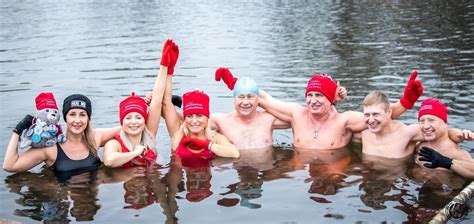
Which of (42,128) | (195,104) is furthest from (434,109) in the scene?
(42,128)

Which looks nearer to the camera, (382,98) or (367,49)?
(382,98)

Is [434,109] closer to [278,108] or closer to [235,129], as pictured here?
[278,108]

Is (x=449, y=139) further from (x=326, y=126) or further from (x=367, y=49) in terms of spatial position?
(x=367, y=49)

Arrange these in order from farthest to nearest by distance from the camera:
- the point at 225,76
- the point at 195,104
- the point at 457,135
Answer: the point at 225,76
the point at 195,104
the point at 457,135

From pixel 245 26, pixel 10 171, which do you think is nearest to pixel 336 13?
pixel 245 26

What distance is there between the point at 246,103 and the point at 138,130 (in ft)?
6.01

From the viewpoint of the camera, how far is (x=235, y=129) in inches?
418

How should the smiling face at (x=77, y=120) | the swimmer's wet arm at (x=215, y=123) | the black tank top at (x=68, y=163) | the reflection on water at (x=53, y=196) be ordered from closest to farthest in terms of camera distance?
the reflection on water at (x=53, y=196) → the smiling face at (x=77, y=120) → the black tank top at (x=68, y=163) → the swimmer's wet arm at (x=215, y=123)

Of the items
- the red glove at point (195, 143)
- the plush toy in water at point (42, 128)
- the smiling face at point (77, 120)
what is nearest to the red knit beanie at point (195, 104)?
the red glove at point (195, 143)

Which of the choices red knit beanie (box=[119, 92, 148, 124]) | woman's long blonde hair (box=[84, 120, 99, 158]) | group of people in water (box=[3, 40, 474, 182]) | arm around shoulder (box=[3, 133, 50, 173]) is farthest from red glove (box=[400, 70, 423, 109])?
arm around shoulder (box=[3, 133, 50, 173])

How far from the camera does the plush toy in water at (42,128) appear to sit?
9008 mm

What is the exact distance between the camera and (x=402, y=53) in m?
19.9

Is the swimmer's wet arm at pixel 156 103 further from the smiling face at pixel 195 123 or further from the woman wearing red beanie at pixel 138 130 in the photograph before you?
the smiling face at pixel 195 123

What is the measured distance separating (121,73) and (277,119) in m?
8.70
